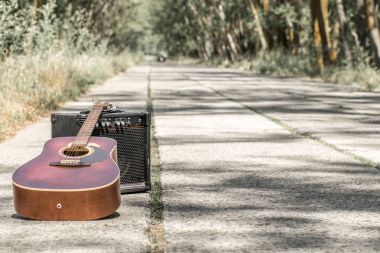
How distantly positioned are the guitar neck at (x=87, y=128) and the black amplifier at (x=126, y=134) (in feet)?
0.16

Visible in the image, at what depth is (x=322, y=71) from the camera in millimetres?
27812

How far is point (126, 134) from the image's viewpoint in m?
5.77

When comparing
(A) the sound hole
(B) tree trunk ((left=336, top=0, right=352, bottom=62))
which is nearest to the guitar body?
(A) the sound hole

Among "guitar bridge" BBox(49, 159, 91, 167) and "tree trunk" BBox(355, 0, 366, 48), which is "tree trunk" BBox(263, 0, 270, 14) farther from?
A: "guitar bridge" BBox(49, 159, 91, 167)

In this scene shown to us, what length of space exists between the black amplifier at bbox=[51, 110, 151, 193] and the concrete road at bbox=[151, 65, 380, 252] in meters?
0.26

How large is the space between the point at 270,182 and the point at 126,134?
1200 mm

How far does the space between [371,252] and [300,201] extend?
142cm

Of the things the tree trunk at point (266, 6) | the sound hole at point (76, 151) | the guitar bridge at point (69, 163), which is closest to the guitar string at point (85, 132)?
the sound hole at point (76, 151)

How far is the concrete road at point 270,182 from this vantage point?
4507 mm

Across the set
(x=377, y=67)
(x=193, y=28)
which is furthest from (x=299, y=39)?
(x=193, y=28)

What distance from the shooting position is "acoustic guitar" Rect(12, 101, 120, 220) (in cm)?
469

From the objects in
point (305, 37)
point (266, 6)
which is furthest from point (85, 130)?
point (266, 6)

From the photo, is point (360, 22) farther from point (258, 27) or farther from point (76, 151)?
point (76, 151)

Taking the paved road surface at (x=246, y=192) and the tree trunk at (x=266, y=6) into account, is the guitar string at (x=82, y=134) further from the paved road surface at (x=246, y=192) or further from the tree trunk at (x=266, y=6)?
the tree trunk at (x=266, y=6)
